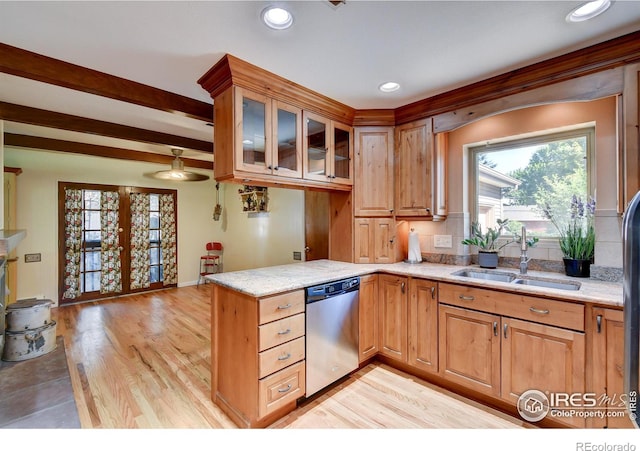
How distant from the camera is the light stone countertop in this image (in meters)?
1.74

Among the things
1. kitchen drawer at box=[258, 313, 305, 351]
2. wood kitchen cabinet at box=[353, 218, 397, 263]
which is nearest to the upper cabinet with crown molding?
wood kitchen cabinet at box=[353, 218, 397, 263]

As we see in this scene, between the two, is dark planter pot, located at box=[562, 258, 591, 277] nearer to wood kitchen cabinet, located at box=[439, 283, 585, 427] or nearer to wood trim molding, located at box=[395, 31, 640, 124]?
wood kitchen cabinet, located at box=[439, 283, 585, 427]

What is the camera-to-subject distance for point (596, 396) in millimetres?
1668

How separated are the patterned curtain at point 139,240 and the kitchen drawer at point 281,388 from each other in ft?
15.2

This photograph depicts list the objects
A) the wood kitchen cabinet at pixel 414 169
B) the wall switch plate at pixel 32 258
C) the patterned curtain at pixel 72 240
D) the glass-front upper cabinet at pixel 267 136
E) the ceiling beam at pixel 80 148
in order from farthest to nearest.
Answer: the patterned curtain at pixel 72 240 < the wall switch plate at pixel 32 258 < the ceiling beam at pixel 80 148 < the wood kitchen cabinet at pixel 414 169 < the glass-front upper cabinet at pixel 267 136

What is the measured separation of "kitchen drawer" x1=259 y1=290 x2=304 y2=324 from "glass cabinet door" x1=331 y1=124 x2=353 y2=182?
1.28 m

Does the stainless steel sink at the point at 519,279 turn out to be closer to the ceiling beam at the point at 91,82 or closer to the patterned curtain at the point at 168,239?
the ceiling beam at the point at 91,82

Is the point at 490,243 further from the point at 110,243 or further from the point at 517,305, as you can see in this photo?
the point at 110,243

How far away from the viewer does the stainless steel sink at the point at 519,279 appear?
6.75 ft

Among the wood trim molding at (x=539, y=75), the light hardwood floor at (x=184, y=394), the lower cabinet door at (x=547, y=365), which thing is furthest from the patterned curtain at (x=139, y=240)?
the lower cabinet door at (x=547, y=365)

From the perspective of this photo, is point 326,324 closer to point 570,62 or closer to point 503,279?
point 503,279

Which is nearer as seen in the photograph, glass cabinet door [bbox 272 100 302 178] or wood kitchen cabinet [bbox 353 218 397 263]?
glass cabinet door [bbox 272 100 302 178]
